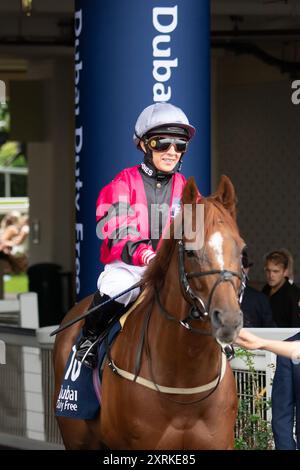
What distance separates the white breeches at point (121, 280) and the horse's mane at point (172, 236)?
26cm

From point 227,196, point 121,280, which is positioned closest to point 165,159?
point 121,280

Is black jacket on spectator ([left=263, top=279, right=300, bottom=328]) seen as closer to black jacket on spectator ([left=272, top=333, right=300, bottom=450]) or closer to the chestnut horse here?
black jacket on spectator ([left=272, top=333, right=300, bottom=450])

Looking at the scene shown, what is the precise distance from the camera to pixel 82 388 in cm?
543

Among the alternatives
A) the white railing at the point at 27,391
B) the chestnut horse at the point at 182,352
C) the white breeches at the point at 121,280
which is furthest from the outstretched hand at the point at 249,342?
the white railing at the point at 27,391

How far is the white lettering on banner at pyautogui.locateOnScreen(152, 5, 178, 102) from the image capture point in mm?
8164

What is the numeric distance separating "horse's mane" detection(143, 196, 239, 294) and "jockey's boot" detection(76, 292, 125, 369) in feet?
1.37

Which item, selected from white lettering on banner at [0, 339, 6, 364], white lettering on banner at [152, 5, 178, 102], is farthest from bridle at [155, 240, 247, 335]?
white lettering on banner at [152, 5, 178, 102]

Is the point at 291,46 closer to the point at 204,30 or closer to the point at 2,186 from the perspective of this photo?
the point at 204,30

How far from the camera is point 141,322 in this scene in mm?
4934

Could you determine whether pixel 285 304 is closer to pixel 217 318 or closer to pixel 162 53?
pixel 162 53

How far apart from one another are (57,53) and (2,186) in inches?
1228

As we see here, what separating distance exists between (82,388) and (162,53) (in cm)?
349
